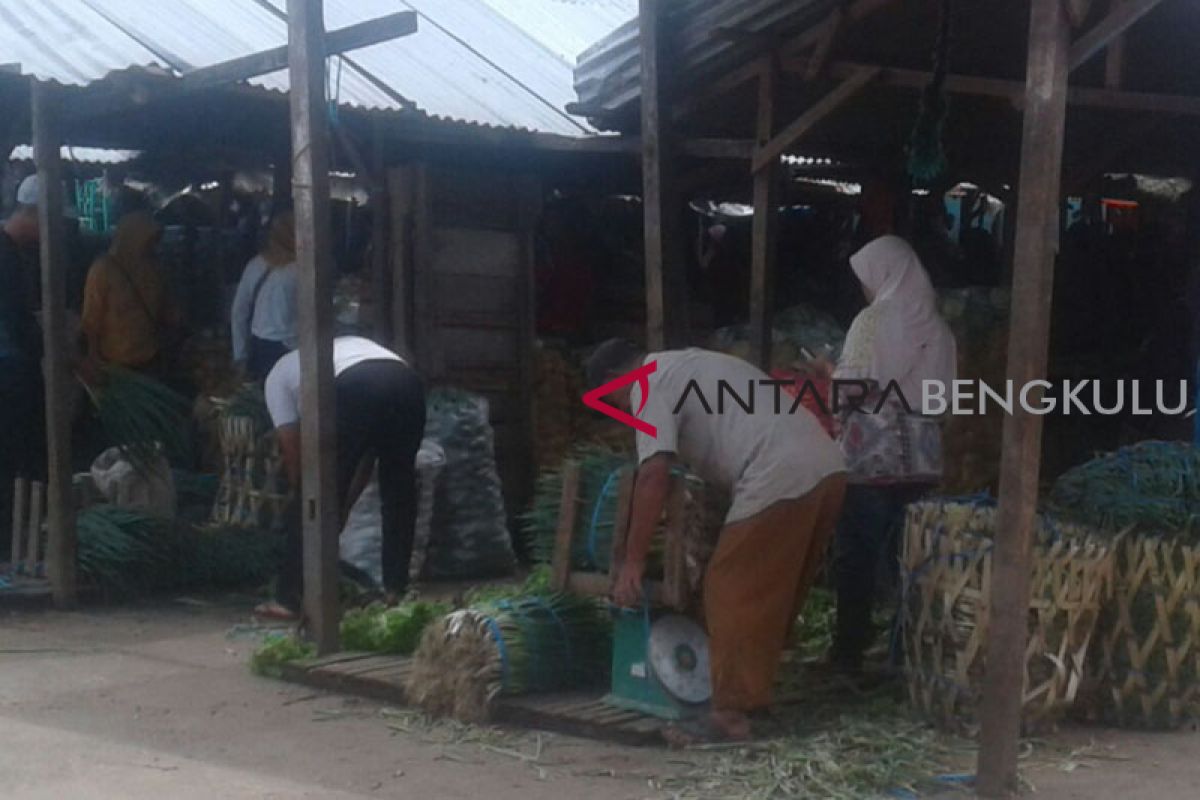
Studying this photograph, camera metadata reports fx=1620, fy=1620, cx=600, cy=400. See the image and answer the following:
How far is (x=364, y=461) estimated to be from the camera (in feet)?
25.2

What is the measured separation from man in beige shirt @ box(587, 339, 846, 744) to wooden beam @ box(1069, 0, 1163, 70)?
4.86ft

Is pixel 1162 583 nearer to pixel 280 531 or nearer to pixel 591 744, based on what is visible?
pixel 591 744

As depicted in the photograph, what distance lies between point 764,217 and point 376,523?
2.81m

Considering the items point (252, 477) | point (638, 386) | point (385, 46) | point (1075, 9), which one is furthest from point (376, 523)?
point (1075, 9)

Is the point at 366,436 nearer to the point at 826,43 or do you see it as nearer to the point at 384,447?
the point at 384,447

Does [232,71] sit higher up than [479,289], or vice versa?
[232,71]

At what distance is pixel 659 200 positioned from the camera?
703 cm

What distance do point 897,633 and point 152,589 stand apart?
4300 millimetres

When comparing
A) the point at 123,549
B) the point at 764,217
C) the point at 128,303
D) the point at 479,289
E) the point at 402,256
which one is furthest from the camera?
the point at 479,289

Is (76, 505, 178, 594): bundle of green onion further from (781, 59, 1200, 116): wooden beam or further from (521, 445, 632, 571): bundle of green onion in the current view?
(781, 59, 1200, 116): wooden beam

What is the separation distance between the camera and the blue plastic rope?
5.64 meters

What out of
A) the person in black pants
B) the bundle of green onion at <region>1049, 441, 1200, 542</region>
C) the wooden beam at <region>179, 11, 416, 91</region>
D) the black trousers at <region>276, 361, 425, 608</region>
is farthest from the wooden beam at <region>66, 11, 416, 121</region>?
the bundle of green onion at <region>1049, 441, 1200, 542</region>

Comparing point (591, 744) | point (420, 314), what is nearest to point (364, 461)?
point (420, 314)

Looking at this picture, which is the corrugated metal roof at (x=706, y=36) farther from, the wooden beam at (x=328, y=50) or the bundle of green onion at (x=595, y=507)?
the bundle of green onion at (x=595, y=507)
